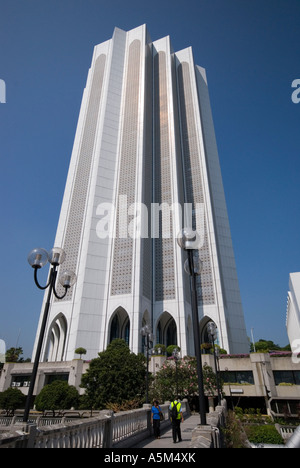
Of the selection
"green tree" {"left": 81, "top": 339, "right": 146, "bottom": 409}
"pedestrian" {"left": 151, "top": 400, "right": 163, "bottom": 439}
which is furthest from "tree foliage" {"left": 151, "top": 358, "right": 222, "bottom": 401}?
"pedestrian" {"left": 151, "top": 400, "right": 163, "bottom": 439}

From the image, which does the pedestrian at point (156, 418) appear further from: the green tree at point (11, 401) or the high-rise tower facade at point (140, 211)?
the high-rise tower facade at point (140, 211)

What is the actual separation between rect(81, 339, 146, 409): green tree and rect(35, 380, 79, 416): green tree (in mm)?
1802

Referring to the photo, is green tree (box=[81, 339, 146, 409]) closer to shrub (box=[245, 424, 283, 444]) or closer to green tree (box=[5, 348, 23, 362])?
shrub (box=[245, 424, 283, 444])

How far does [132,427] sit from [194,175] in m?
42.1

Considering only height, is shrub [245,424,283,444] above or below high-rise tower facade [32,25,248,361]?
below

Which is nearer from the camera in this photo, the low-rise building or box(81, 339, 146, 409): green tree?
box(81, 339, 146, 409): green tree

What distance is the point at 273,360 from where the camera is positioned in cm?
2270

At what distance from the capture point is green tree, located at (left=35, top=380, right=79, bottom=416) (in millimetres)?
18594

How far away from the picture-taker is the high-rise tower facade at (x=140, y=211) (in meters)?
34.2

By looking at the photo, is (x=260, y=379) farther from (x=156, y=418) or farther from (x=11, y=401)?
(x=11, y=401)

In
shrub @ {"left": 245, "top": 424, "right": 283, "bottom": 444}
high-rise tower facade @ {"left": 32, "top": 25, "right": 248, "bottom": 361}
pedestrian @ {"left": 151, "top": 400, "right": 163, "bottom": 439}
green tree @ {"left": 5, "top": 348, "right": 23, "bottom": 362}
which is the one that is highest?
high-rise tower facade @ {"left": 32, "top": 25, "right": 248, "bottom": 361}
